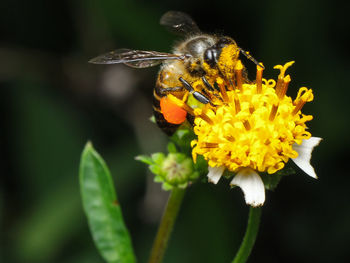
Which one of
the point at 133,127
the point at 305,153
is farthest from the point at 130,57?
the point at 133,127

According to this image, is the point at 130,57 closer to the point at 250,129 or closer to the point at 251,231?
the point at 250,129

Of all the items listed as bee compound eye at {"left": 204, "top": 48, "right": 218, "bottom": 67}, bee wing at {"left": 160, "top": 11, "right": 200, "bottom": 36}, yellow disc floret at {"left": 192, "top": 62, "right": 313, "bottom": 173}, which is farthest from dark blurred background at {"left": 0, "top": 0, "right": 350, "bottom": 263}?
yellow disc floret at {"left": 192, "top": 62, "right": 313, "bottom": 173}

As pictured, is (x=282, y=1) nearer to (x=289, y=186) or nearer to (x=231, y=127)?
(x=289, y=186)

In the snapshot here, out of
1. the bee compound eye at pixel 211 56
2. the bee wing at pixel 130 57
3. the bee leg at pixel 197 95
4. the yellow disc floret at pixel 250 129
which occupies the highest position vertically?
the bee compound eye at pixel 211 56

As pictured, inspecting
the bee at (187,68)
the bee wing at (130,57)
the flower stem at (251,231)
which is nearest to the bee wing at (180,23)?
the bee at (187,68)

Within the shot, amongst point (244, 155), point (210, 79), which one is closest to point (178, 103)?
point (210, 79)

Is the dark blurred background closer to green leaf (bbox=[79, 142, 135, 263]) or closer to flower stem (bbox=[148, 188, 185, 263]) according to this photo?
green leaf (bbox=[79, 142, 135, 263])

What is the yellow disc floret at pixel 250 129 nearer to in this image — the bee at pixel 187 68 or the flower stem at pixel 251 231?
the bee at pixel 187 68
